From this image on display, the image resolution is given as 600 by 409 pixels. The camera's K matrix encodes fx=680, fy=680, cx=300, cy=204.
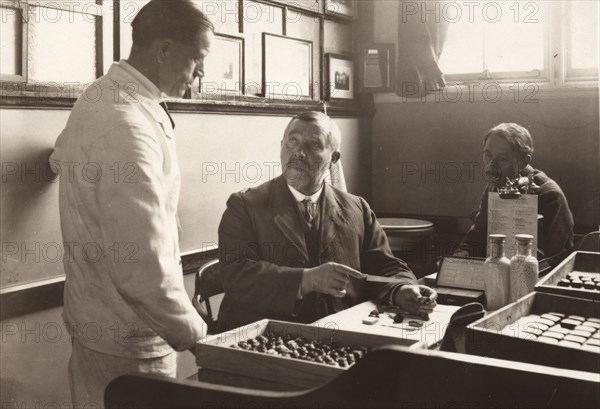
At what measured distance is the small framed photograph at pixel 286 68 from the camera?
474cm

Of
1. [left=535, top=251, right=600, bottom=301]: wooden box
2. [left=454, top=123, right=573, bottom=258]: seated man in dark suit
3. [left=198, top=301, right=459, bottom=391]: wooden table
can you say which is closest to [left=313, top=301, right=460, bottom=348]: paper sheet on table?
[left=198, top=301, right=459, bottom=391]: wooden table

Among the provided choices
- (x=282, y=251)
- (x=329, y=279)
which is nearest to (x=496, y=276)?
(x=329, y=279)

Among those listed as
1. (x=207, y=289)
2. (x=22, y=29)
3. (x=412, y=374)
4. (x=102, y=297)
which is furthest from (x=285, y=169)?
(x=412, y=374)

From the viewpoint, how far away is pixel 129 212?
1.76 metres

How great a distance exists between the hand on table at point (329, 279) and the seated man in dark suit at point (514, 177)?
1445 mm

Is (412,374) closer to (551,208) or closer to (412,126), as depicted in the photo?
(551,208)

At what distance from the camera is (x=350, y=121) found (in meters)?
5.82

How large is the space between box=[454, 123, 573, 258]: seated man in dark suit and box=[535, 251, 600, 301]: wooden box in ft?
2.02

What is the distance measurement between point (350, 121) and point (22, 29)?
3.27m

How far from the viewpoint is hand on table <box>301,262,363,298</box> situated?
7.68 ft

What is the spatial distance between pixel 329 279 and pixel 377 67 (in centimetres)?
384

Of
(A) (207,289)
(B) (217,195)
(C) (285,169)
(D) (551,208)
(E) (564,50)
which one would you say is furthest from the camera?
(E) (564,50)

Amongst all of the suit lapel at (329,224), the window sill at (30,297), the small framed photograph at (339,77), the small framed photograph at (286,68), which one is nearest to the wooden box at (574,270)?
the suit lapel at (329,224)

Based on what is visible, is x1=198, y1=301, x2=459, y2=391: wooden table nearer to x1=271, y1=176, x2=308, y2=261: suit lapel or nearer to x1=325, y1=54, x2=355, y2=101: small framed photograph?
x1=271, y1=176, x2=308, y2=261: suit lapel
